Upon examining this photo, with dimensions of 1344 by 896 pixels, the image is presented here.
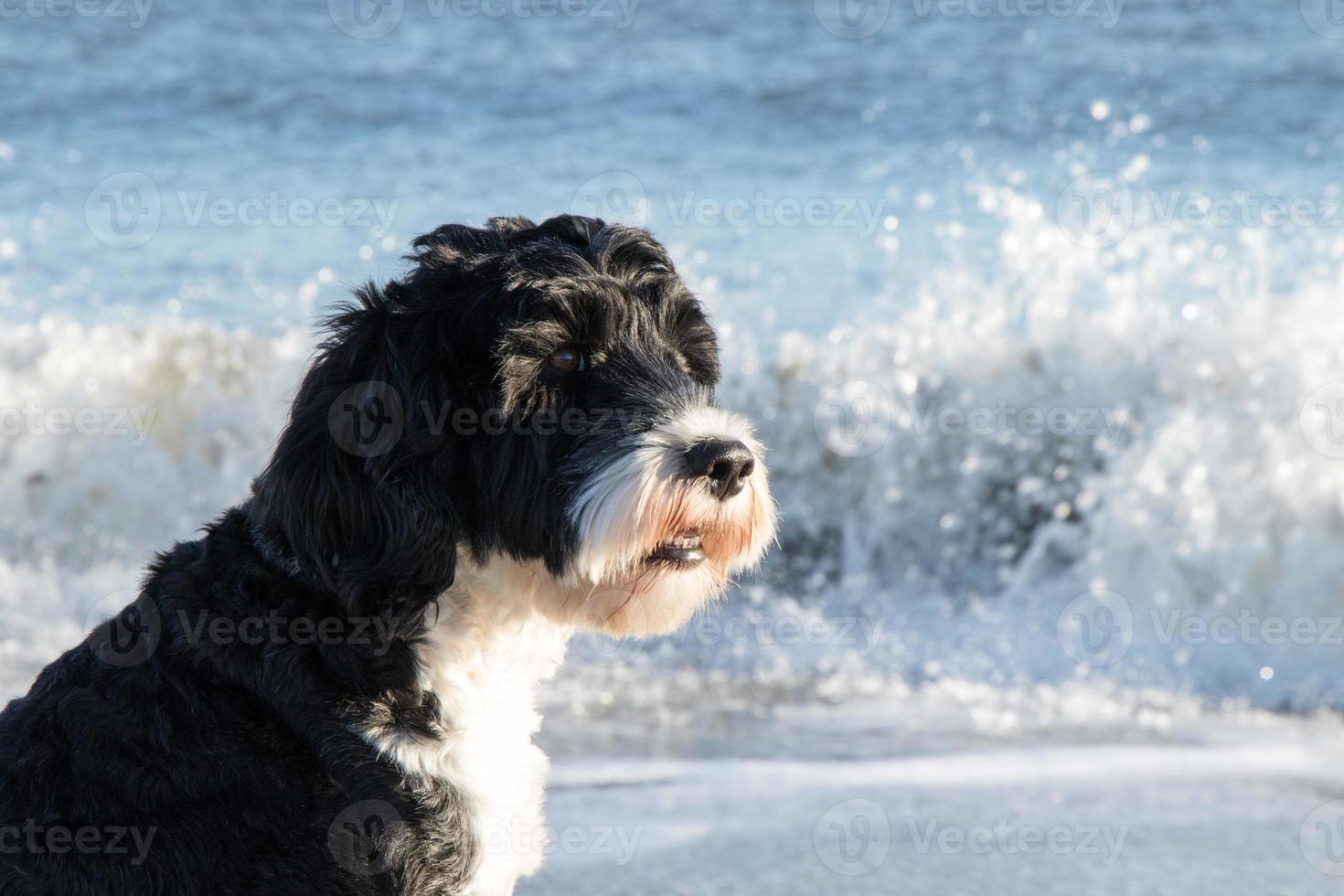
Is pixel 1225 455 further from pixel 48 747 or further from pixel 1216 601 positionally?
pixel 48 747

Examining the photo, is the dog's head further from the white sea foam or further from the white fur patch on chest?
the white sea foam

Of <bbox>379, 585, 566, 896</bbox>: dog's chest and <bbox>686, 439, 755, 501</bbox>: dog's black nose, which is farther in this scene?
<bbox>686, 439, 755, 501</bbox>: dog's black nose

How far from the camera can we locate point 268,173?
12711mm

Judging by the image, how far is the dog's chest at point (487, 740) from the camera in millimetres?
2656

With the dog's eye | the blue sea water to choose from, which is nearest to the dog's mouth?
the dog's eye

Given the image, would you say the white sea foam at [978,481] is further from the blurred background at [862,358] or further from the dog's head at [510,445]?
the dog's head at [510,445]

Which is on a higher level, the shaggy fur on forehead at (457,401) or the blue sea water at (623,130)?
the blue sea water at (623,130)

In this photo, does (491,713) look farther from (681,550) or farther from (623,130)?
(623,130)

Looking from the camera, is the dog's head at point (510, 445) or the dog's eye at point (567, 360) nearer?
the dog's head at point (510, 445)

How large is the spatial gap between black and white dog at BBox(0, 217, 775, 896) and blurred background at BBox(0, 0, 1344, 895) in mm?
1152

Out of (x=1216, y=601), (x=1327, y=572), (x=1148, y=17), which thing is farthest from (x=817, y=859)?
(x=1148, y=17)

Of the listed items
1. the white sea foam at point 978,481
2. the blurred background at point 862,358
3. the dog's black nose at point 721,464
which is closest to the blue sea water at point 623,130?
the blurred background at point 862,358

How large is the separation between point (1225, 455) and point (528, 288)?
17.5 ft

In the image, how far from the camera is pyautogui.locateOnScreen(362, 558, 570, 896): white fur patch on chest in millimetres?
2666
